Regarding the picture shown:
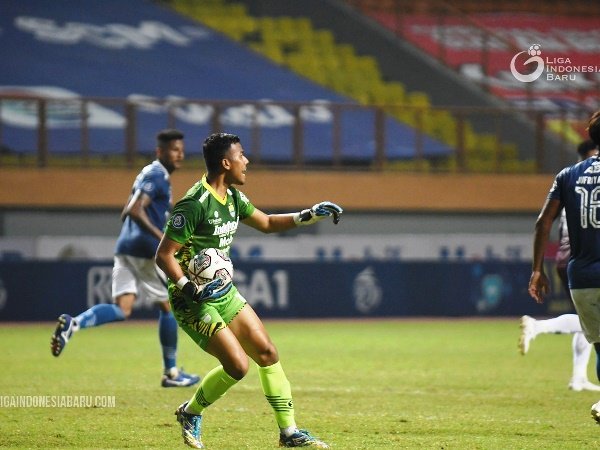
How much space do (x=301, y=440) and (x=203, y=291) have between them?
1.03 metres

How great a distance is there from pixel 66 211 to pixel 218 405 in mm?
14331

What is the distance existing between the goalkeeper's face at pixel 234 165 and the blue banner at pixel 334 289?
45.8ft

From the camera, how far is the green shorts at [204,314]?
6.73 m

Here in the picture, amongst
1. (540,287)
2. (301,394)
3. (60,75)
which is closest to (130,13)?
(60,75)

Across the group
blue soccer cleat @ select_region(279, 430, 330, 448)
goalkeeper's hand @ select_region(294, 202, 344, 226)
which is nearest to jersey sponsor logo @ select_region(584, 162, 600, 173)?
goalkeeper's hand @ select_region(294, 202, 344, 226)

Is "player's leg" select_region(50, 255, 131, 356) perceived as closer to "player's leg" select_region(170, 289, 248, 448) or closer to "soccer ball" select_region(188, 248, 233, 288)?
"player's leg" select_region(170, 289, 248, 448)

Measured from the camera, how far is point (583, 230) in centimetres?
700

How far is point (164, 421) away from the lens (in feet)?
26.9

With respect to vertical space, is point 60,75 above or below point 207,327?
above

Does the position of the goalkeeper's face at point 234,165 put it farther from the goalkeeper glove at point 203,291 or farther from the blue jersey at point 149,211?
the blue jersey at point 149,211

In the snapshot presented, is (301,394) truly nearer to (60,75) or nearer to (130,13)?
(60,75)

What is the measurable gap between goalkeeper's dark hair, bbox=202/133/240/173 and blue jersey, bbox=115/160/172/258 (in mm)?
3478

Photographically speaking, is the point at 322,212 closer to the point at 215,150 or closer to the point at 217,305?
the point at 215,150

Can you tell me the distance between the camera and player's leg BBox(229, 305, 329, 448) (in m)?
6.79
